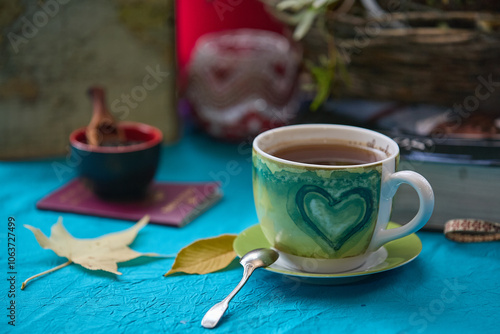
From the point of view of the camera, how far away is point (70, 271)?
1.63 feet

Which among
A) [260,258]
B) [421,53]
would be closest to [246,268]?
[260,258]

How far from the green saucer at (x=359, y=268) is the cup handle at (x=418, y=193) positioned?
0.06ft

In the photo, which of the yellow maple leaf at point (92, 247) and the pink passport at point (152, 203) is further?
the pink passport at point (152, 203)

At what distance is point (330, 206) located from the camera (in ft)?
1.44

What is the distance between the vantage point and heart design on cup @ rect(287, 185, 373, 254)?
0.44 metres

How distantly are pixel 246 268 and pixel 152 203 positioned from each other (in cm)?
23

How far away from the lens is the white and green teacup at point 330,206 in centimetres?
44

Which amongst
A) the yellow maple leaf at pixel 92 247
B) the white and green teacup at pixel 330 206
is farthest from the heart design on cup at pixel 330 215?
the yellow maple leaf at pixel 92 247

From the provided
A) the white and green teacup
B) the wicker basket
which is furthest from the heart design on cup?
the wicker basket

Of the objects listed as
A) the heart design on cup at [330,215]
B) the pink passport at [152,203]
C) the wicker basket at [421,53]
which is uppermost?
the wicker basket at [421,53]

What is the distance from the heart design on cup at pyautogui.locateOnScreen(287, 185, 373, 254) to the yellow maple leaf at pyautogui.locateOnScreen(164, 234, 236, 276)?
0.10m

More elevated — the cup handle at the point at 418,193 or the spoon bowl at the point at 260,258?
the cup handle at the point at 418,193

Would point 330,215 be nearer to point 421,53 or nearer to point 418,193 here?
point 418,193

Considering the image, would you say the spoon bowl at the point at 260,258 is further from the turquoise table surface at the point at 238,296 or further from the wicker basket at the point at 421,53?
the wicker basket at the point at 421,53
